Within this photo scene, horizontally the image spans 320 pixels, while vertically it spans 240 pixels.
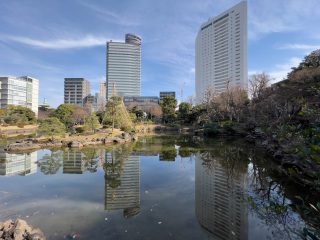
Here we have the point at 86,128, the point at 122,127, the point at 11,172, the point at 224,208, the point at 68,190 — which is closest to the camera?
the point at 224,208

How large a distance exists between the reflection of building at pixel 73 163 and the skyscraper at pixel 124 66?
211 ft

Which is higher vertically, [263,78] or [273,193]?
[263,78]

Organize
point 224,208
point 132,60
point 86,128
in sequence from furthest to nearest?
point 132,60 < point 86,128 < point 224,208

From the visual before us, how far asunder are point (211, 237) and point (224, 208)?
69.2 inches

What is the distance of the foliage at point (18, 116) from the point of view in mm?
39281

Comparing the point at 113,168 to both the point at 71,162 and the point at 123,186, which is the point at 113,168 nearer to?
the point at 71,162

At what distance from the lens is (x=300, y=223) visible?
18.8 ft

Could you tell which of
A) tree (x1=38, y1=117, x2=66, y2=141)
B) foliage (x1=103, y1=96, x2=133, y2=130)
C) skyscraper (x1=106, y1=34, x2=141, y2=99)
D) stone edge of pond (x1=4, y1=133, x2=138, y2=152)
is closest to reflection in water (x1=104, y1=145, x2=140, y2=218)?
stone edge of pond (x1=4, y1=133, x2=138, y2=152)

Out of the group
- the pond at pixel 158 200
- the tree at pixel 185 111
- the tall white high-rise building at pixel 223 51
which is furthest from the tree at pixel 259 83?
the tall white high-rise building at pixel 223 51

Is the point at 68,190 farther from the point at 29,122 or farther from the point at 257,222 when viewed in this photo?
the point at 29,122

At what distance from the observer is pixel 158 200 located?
7641mm

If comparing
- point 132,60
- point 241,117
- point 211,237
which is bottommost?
point 211,237

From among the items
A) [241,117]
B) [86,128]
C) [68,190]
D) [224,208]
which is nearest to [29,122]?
[86,128]

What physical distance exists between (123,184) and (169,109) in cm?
3982
